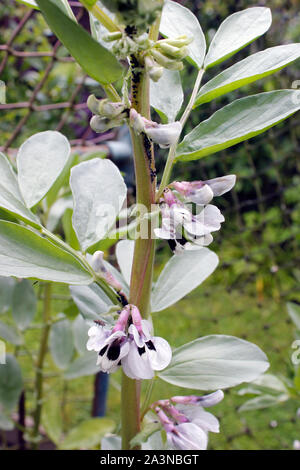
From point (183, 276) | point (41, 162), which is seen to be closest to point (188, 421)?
point (183, 276)

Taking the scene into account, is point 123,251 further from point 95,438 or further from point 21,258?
point 95,438

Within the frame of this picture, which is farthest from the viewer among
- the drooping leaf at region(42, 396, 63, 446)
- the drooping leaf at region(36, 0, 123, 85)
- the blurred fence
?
the blurred fence

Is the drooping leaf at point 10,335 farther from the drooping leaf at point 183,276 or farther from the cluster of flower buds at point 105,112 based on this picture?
the cluster of flower buds at point 105,112

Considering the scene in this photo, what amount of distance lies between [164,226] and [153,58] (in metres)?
0.09

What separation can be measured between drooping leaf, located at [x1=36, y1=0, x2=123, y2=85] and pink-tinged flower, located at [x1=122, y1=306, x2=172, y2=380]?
0.14 m

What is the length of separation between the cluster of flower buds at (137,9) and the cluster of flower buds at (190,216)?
0.30 feet

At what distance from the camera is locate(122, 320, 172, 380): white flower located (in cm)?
25

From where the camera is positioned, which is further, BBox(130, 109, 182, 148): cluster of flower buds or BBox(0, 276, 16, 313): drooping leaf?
BBox(0, 276, 16, 313): drooping leaf

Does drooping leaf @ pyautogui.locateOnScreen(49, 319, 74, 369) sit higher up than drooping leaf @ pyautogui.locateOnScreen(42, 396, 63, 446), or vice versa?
drooping leaf @ pyautogui.locateOnScreen(49, 319, 74, 369)

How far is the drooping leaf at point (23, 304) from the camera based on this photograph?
0.57 m

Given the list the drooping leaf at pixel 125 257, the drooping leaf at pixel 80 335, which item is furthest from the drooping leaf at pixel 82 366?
the drooping leaf at pixel 125 257

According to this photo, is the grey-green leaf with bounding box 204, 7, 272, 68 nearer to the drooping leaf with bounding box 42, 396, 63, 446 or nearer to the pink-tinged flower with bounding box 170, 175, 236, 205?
the pink-tinged flower with bounding box 170, 175, 236, 205

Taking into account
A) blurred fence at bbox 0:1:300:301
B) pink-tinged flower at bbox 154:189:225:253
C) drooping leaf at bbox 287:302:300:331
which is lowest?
pink-tinged flower at bbox 154:189:225:253

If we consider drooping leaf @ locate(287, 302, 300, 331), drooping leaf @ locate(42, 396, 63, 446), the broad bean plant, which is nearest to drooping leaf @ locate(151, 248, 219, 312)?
the broad bean plant
